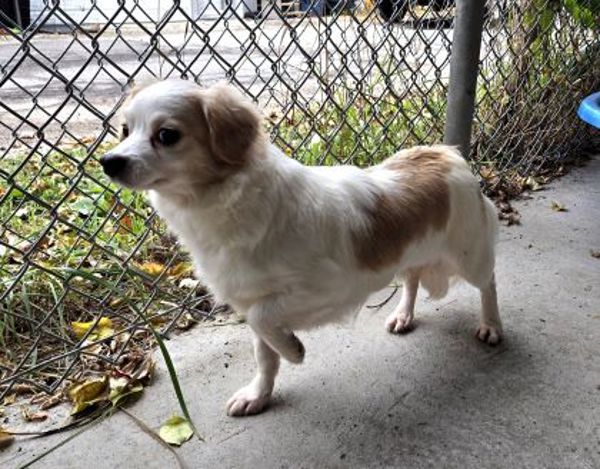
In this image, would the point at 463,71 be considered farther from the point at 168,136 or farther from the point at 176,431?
the point at 176,431

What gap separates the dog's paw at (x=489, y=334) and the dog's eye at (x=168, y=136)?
1372 mm

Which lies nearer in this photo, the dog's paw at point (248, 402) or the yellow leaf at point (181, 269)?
the dog's paw at point (248, 402)

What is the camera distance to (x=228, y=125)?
160 cm

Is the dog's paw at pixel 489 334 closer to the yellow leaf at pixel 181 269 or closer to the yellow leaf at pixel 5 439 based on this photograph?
the yellow leaf at pixel 181 269

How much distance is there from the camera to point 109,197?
3125 mm

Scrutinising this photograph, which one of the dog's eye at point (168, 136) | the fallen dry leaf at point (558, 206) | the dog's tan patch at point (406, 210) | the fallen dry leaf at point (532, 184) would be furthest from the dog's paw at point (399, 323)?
the fallen dry leaf at point (532, 184)

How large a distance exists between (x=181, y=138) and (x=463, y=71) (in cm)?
173

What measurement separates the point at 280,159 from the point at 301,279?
0.35 metres

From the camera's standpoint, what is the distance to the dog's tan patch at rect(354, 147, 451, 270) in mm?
1883

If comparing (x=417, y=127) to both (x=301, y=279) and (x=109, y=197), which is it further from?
(x=301, y=279)

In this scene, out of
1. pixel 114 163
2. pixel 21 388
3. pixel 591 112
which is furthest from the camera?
pixel 591 112

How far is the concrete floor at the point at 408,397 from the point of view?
1749mm

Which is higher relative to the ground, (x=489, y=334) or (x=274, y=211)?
(x=274, y=211)

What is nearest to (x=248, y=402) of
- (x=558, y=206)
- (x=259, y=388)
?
(x=259, y=388)
